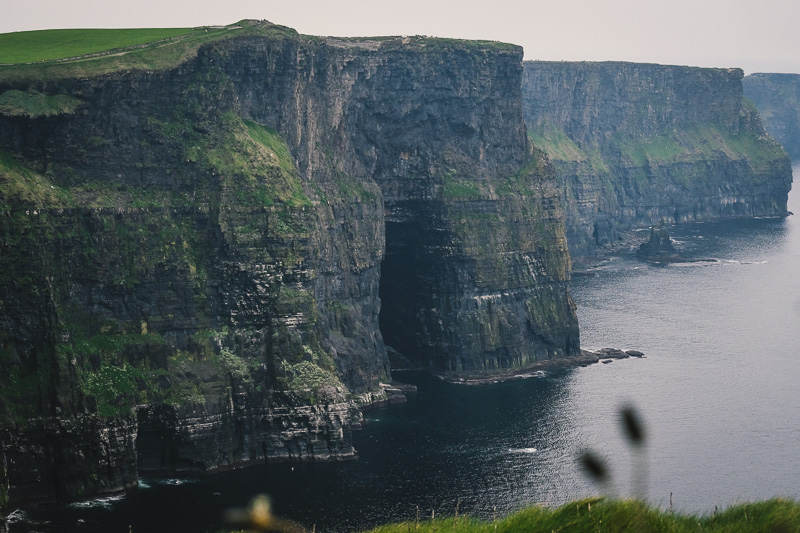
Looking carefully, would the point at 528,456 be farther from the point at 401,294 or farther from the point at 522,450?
the point at 401,294

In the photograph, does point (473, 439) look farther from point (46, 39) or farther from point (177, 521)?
point (46, 39)

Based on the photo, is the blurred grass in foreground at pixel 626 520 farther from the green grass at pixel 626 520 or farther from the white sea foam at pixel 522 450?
the white sea foam at pixel 522 450

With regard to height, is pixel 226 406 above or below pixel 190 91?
below

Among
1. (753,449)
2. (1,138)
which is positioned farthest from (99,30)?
(753,449)

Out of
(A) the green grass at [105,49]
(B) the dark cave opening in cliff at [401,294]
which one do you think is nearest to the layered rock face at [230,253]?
(B) the dark cave opening in cliff at [401,294]

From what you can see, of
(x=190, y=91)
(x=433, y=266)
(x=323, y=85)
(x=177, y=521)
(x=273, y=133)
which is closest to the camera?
(x=177, y=521)

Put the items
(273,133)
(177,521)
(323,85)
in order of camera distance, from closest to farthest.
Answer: (177,521) → (273,133) → (323,85)

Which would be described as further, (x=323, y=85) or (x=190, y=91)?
(x=323, y=85)
